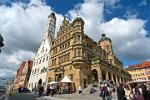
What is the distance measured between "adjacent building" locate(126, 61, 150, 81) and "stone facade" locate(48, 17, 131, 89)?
46.5 metres

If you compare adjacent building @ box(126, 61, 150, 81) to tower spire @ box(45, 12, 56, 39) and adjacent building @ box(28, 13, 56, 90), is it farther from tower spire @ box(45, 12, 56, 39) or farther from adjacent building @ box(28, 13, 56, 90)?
adjacent building @ box(28, 13, 56, 90)

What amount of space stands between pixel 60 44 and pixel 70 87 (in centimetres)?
1372

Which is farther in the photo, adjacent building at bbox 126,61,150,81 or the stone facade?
adjacent building at bbox 126,61,150,81

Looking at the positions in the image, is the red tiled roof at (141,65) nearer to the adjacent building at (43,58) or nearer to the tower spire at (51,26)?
the tower spire at (51,26)

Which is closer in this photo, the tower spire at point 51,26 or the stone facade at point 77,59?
the stone facade at point 77,59

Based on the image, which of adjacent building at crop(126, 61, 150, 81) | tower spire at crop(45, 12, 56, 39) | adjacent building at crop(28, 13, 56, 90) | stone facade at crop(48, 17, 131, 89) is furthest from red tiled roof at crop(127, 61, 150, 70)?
adjacent building at crop(28, 13, 56, 90)

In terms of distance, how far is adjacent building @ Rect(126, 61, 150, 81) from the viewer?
9244 cm

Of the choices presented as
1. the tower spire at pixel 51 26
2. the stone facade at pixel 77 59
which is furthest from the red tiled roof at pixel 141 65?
the tower spire at pixel 51 26

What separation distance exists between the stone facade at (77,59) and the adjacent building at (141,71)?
153ft

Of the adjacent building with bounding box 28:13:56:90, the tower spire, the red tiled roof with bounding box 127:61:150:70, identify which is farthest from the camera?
the red tiled roof with bounding box 127:61:150:70

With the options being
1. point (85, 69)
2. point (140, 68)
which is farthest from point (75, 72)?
point (140, 68)

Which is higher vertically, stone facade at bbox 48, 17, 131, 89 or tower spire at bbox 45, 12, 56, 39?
tower spire at bbox 45, 12, 56, 39

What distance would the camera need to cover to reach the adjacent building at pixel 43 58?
52.6m

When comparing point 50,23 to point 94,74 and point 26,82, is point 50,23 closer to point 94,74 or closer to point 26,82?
point 26,82
